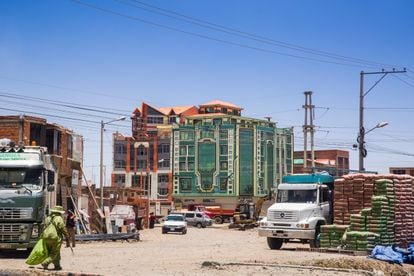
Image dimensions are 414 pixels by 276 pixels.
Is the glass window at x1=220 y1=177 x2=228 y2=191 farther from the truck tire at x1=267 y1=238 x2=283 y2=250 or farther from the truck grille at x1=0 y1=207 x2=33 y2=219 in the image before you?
the truck grille at x1=0 y1=207 x2=33 y2=219

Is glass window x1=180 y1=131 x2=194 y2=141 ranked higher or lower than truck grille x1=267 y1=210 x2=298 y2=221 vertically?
higher

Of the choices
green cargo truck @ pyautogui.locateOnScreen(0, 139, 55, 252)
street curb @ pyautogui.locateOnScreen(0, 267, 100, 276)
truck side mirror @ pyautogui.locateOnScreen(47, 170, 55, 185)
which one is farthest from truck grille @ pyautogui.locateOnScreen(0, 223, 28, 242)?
street curb @ pyautogui.locateOnScreen(0, 267, 100, 276)

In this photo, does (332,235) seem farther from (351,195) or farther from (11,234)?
(11,234)

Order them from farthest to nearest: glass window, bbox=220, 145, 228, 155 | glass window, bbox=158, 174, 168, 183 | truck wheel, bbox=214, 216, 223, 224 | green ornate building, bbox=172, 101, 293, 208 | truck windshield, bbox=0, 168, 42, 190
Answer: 1. glass window, bbox=158, 174, 168, 183
2. glass window, bbox=220, 145, 228, 155
3. green ornate building, bbox=172, 101, 293, 208
4. truck wheel, bbox=214, 216, 223, 224
5. truck windshield, bbox=0, 168, 42, 190

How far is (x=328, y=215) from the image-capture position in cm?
3031

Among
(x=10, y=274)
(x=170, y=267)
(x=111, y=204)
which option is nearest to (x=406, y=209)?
(x=170, y=267)

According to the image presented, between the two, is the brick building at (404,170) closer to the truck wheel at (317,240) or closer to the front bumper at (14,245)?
the truck wheel at (317,240)

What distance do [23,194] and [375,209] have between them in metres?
14.0

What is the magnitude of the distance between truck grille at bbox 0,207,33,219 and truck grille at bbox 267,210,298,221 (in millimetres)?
11695

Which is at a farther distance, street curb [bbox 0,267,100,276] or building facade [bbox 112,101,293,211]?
building facade [bbox 112,101,293,211]

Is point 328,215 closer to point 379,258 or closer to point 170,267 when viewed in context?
point 379,258

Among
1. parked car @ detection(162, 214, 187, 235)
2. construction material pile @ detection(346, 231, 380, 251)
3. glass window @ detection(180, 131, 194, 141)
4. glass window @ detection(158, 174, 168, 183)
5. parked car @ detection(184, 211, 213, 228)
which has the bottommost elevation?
parked car @ detection(184, 211, 213, 228)

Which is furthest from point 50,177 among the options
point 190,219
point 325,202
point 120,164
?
point 120,164

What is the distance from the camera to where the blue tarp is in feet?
76.4
